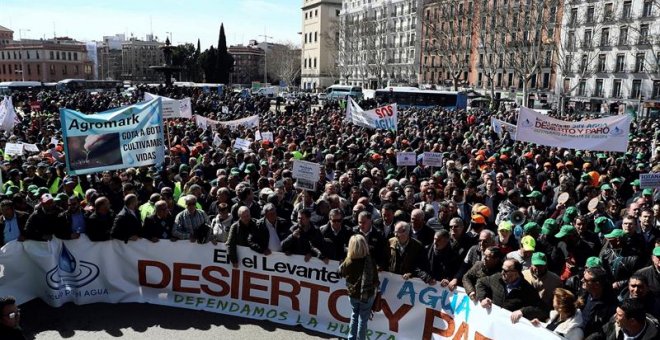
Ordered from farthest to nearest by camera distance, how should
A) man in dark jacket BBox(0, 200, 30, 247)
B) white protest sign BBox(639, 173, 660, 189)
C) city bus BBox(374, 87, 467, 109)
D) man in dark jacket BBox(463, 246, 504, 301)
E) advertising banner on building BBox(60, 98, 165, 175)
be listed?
city bus BBox(374, 87, 467, 109) < white protest sign BBox(639, 173, 660, 189) < advertising banner on building BBox(60, 98, 165, 175) < man in dark jacket BBox(0, 200, 30, 247) < man in dark jacket BBox(463, 246, 504, 301)

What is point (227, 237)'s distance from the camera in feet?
22.0

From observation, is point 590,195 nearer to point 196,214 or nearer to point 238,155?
point 196,214

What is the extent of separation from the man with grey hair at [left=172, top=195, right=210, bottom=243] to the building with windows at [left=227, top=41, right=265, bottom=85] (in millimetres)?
138031

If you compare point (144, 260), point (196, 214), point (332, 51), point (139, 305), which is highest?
point (332, 51)

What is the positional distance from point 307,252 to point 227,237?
3.77 ft

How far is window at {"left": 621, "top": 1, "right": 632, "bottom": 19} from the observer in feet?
175

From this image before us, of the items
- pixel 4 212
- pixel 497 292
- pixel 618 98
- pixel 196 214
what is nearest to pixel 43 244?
pixel 4 212

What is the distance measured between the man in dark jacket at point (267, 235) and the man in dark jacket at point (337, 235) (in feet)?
1.93

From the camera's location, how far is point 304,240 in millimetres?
6270

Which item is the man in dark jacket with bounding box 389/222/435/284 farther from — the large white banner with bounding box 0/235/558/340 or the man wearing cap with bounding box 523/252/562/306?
the man wearing cap with bounding box 523/252/562/306

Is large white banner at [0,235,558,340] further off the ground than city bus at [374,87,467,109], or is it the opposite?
city bus at [374,87,467,109]

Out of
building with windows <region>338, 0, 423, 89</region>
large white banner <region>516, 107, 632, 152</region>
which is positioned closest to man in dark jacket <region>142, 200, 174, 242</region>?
large white banner <region>516, 107, 632, 152</region>

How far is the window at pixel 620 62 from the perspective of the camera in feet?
181

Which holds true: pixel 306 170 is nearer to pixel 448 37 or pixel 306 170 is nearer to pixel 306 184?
pixel 306 184
